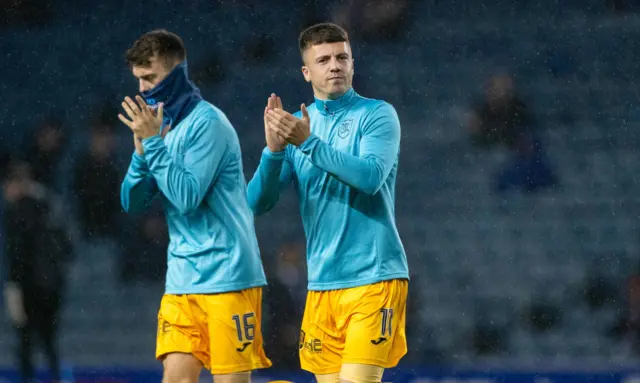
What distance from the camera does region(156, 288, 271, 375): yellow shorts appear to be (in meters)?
3.53

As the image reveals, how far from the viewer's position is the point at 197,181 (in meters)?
3.50

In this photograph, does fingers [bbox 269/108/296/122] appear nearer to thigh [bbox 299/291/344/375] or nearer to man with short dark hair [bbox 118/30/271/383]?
man with short dark hair [bbox 118/30/271/383]

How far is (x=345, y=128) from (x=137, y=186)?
728mm

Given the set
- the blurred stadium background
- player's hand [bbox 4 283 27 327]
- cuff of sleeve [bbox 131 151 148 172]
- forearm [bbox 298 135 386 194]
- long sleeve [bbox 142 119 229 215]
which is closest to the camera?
forearm [bbox 298 135 386 194]

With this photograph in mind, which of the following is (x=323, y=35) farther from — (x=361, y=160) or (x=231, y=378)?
(x=231, y=378)

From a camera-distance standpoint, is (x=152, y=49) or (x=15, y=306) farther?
(x=15, y=306)

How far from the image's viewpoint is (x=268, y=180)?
359 centimetres

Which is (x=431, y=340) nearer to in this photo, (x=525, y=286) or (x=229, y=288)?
(x=525, y=286)

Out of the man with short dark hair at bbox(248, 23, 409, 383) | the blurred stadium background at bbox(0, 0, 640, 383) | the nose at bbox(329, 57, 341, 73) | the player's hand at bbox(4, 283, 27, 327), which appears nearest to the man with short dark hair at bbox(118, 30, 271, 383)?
the man with short dark hair at bbox(248, 23, 409, 383)

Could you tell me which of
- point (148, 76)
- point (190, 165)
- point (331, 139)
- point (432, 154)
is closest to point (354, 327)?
point (331, 139)

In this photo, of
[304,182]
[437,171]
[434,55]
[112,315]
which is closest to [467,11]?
[434,55]

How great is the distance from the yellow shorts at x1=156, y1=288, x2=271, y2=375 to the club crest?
0.61 meters

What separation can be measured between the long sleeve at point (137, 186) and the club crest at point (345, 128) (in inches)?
25.7

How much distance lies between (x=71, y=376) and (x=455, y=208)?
2.73 m
